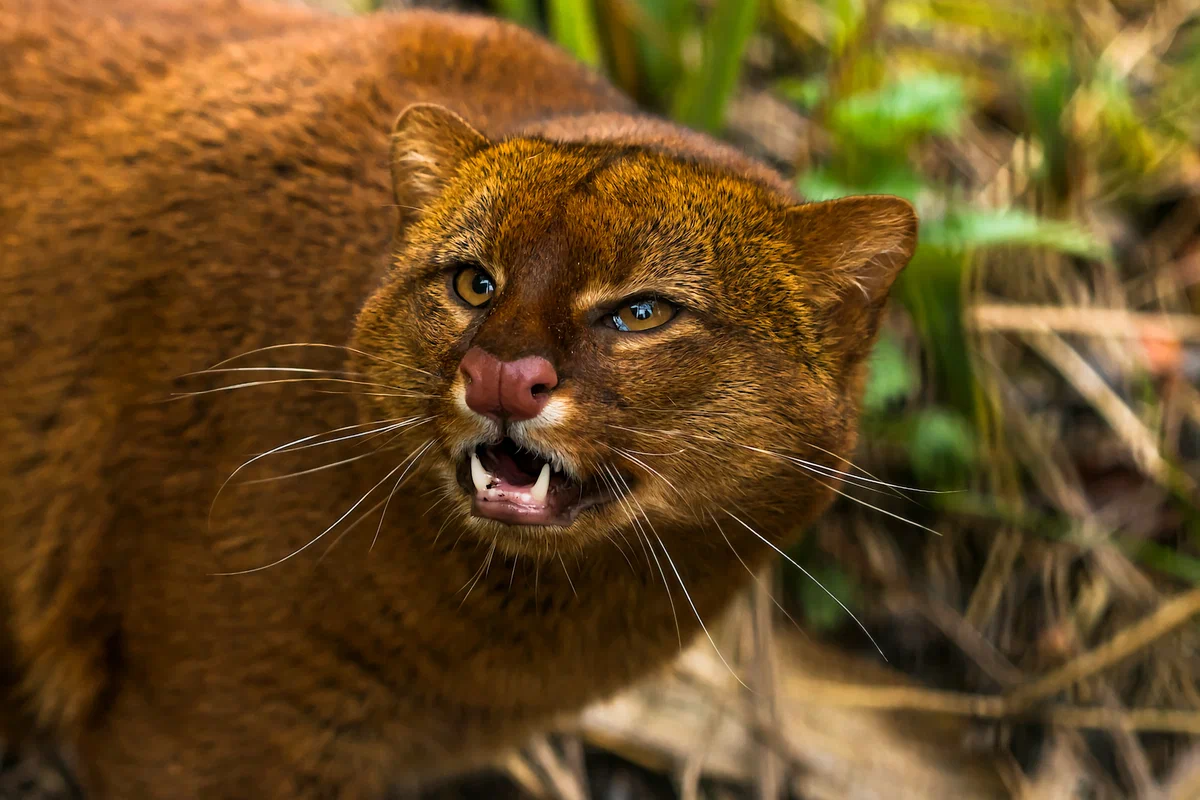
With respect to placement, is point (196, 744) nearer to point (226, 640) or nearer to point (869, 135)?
point (226, 640)

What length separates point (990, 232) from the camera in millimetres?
3123

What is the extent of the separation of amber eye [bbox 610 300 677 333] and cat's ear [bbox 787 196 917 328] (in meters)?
0.31

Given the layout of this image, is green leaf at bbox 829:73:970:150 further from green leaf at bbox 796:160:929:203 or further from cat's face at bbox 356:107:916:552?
cat's face at bbox 356:107:916:552

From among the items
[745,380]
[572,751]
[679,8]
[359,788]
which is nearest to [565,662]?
[359,788]

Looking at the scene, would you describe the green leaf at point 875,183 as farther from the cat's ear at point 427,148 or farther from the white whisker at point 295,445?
the white whisker at point 295,445

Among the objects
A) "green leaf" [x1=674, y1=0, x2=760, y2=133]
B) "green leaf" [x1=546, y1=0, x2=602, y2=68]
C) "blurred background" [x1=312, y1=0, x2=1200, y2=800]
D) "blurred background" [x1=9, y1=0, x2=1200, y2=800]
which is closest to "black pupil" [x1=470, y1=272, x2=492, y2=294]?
"blurred background" [x1=9, y1=0, x2=1200, y2=800]

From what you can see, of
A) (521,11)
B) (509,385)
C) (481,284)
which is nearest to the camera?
(509,385)

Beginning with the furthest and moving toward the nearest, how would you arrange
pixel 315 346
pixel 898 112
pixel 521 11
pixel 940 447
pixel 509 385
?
pixel 521 11, pixel 940 447, pixel 898 112, pixel 315 346, pixel 509 385

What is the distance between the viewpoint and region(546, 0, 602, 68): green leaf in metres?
3.81

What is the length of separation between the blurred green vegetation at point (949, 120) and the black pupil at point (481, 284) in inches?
62.1

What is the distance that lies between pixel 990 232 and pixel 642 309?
1.64 meters

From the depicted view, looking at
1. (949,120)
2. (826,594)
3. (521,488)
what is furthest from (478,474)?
(949,120)

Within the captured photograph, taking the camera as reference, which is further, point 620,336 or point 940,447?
point 940,447

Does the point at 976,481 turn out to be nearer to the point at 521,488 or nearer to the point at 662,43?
the point at 662,43
